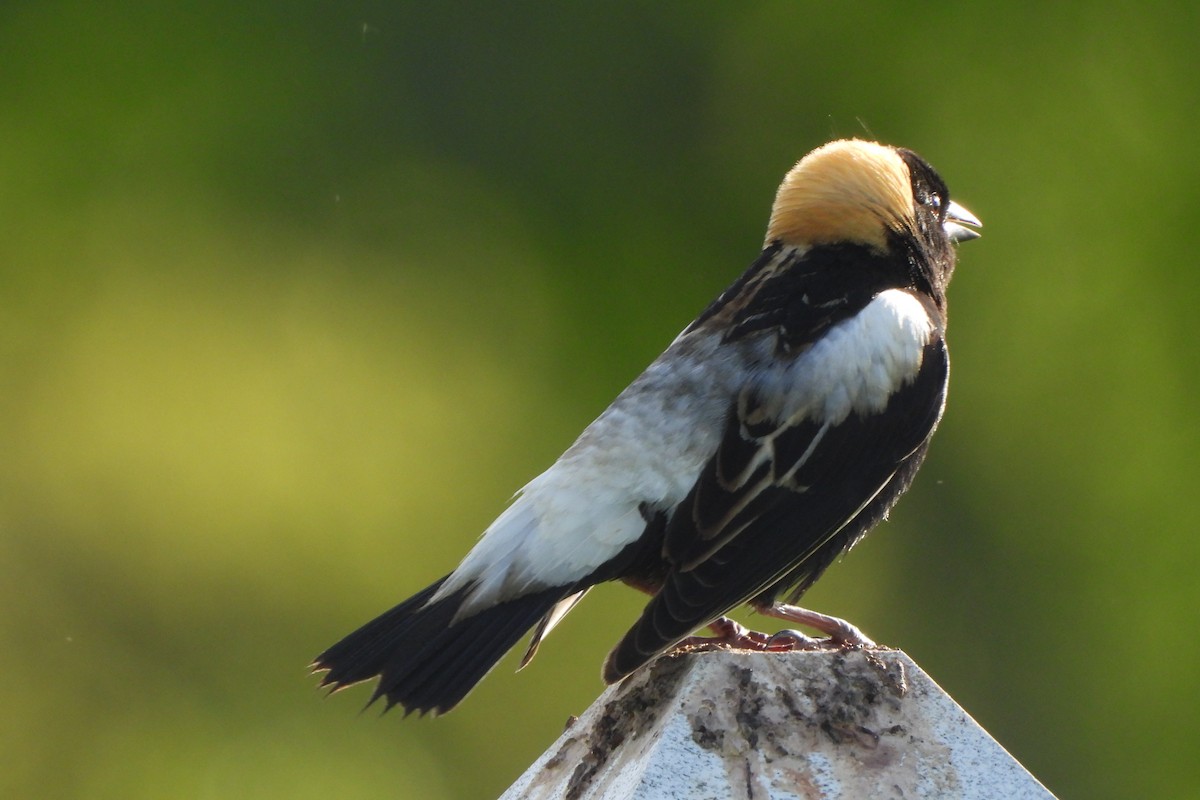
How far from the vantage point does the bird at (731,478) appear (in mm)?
2643

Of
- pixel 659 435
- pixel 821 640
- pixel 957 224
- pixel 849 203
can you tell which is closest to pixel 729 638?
pixel 821 640

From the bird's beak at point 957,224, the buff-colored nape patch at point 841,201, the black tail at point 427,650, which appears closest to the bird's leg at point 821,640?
the black tail at point 427,650

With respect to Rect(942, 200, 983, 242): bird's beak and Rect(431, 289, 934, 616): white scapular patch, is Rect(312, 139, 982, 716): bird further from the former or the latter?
Rect(942, 200, 983, 242): bird's beak

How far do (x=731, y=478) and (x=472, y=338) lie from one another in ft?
16.6

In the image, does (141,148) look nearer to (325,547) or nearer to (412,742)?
(325,547)

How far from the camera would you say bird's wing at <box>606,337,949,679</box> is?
9.14 feet

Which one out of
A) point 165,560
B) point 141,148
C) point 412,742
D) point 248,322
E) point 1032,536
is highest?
point 141,148

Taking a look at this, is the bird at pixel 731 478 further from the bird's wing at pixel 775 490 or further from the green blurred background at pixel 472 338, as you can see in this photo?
the green blurred background at pixel 472 338

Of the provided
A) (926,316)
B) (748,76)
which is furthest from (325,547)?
(926,316)

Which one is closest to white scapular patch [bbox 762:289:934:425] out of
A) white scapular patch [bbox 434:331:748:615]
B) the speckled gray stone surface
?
white scapular patch [bbox 434:331:748:615]

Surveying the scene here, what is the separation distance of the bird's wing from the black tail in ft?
0.83

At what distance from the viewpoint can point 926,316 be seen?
3258mm

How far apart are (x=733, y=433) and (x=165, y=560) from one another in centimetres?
437

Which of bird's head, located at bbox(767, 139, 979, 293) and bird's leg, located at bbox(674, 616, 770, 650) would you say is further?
bird's head, located at bbox(767, 139, 979, 293)
